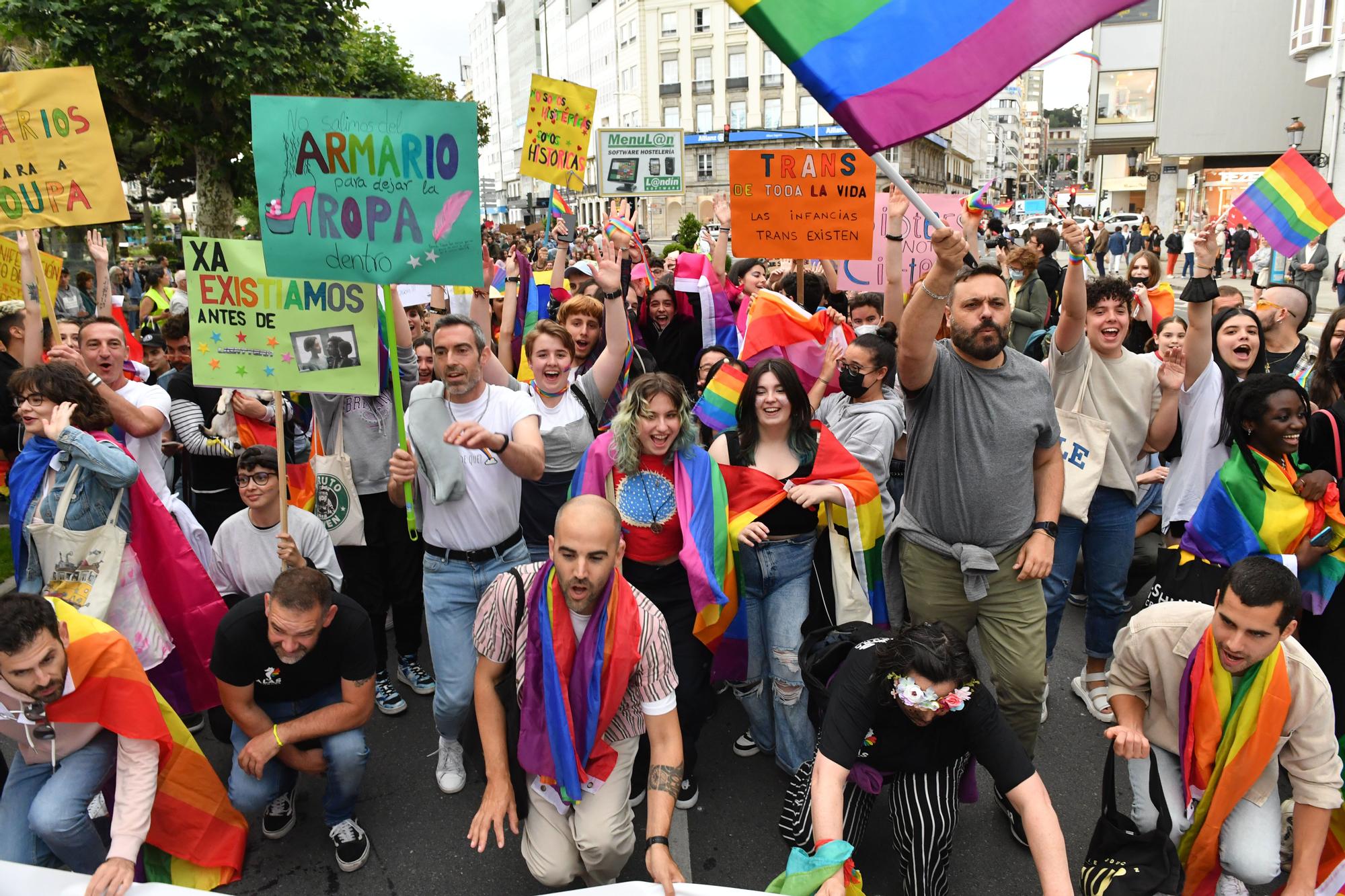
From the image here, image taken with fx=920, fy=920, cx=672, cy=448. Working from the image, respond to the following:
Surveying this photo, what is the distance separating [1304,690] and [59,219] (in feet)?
19.8

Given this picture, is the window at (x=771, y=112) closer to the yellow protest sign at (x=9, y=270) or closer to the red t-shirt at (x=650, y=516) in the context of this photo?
the yellow protest sign at (x=9, y=270)

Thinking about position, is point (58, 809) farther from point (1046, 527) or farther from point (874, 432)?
point (1046, 527)

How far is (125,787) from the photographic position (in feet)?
10.4

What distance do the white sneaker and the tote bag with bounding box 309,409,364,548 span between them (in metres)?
1.17

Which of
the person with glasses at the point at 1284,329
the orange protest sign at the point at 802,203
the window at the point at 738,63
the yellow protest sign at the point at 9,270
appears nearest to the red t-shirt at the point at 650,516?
the orange protest sign at the point at 802,203

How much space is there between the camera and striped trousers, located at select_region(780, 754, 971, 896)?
3137 millimetres

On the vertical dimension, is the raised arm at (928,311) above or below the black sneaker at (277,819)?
above

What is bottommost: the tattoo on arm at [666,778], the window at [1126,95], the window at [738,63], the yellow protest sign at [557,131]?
the tattoo on arm at [666,778]

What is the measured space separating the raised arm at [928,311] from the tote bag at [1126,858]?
1.47 meters

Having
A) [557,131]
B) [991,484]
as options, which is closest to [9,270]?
[557,131]

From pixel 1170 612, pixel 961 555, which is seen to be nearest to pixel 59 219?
pixel 961 555

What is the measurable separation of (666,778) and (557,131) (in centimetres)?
648

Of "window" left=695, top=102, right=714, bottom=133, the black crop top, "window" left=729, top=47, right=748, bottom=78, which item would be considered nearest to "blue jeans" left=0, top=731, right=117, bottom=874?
the black crop top

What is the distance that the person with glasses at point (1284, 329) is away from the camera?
5.55 meters
